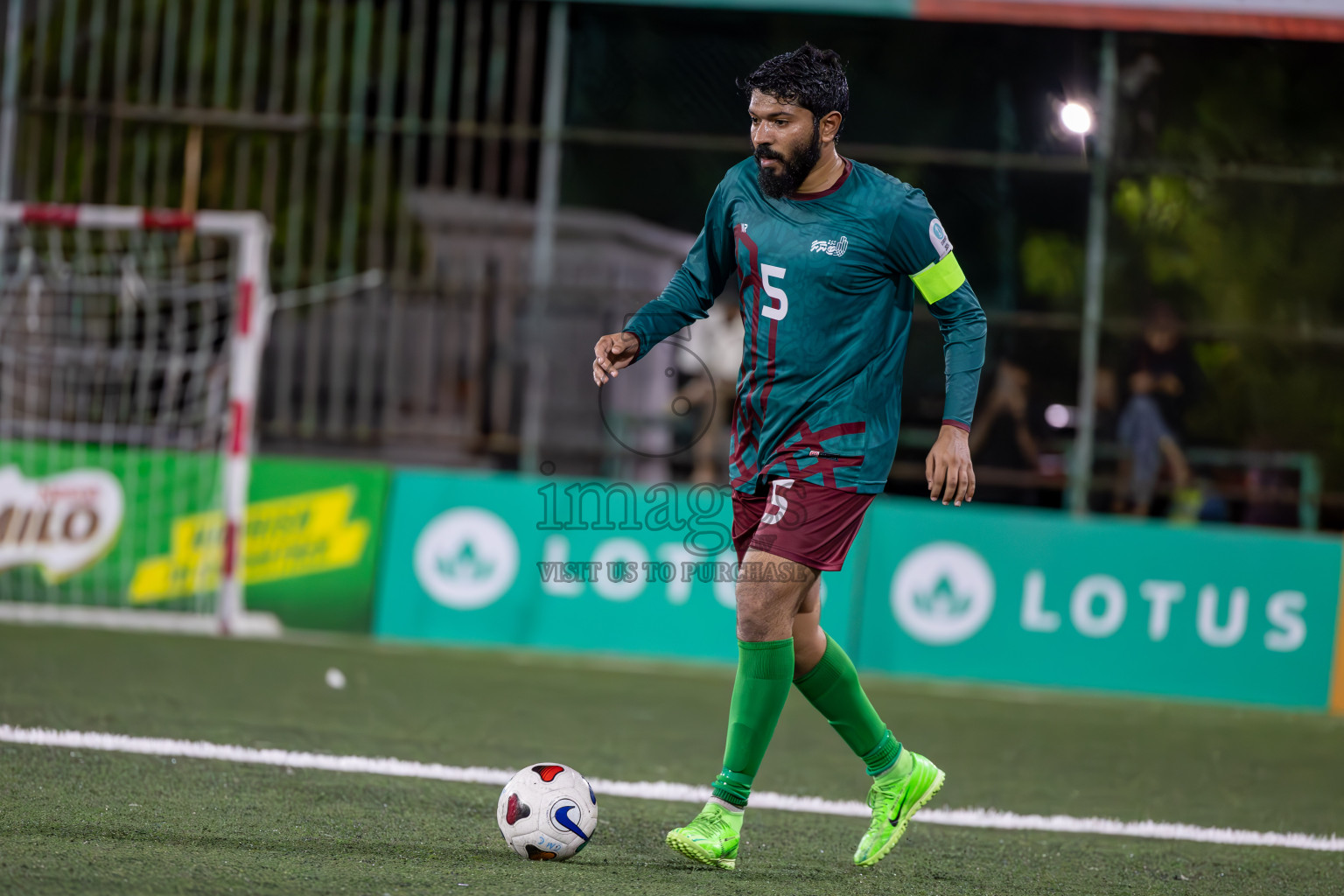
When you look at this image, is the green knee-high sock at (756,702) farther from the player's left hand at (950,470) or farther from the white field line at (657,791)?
the white field line at (657,791)

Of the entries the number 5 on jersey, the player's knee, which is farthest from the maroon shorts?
the number 5 on jersey

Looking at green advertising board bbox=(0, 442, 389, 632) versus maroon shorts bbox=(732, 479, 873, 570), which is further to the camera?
green advertising board bbox=(0, 442, 389, 632)

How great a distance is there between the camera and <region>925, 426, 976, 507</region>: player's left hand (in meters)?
4.12

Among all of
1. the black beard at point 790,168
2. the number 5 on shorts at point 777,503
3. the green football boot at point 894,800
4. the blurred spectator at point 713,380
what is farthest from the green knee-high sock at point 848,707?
the blurred spectator at point 713,380

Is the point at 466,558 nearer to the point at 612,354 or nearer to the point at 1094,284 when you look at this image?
the point at 1094,284

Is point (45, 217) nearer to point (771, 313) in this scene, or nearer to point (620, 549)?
point (620, 549)

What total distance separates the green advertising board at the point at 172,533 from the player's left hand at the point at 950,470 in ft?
20.6

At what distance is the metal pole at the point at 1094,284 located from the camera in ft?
37.6

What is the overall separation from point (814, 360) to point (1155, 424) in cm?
788

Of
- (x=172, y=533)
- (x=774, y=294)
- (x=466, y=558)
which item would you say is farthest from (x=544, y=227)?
(x=774, y=294)

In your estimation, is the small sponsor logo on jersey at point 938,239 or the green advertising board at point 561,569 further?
the green advertising board at point 561,569

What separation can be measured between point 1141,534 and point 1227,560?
0.50m

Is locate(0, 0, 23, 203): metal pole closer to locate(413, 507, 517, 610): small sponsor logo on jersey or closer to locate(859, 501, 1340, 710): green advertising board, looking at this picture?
locate(413, 507, 517, 610): small sponsor logo on jersey

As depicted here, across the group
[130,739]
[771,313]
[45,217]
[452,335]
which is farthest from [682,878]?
[452,335]
